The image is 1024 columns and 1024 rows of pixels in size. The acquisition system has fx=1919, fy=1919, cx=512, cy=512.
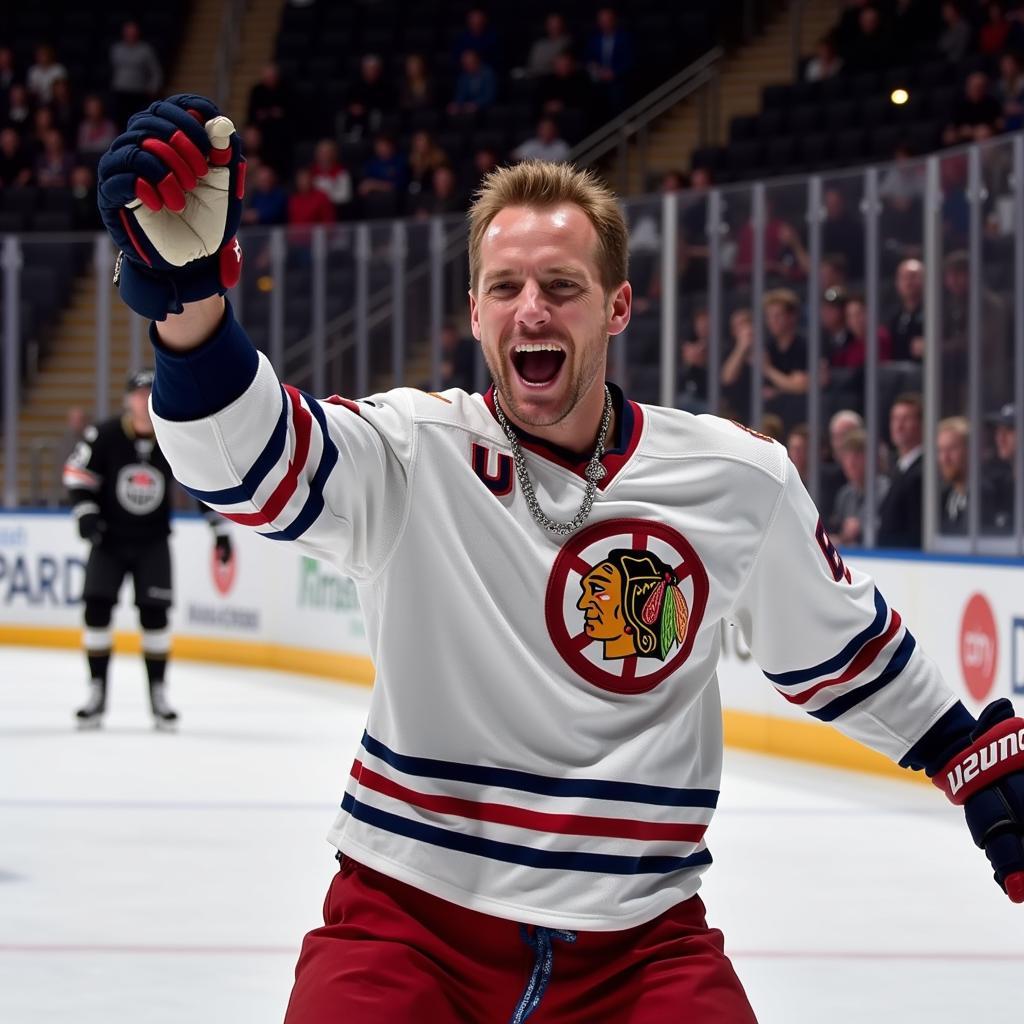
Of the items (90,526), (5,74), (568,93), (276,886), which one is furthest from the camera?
(5,74)

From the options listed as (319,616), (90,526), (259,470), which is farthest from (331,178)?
(259,470)

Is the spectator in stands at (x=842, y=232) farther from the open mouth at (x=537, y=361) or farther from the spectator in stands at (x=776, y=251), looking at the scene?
the open mouth at (x=537, y=361)

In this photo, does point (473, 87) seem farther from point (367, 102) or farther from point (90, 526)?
point (90, 526)

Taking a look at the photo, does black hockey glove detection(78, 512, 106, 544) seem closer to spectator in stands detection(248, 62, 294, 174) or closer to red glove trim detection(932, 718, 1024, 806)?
red glove trim detection(932, 718, 1024, 806)

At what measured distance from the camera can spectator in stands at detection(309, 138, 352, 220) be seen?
Answer: 14.1 metres

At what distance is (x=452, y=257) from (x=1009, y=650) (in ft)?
16.2

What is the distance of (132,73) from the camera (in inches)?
637

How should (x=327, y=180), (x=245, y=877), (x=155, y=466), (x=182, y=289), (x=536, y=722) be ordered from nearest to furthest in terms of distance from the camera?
(x=182, y=289)
(x=536, y=722)
(x=245, y=877)
(x=155, y=466)
(x=327, y=180)

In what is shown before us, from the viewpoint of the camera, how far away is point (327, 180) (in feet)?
46.4

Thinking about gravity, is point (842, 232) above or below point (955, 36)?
below

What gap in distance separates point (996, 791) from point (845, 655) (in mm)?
236

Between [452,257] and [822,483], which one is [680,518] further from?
[452,257]

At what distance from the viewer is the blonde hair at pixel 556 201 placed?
2.18 m

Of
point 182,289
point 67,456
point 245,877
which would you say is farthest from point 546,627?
point 67,456
